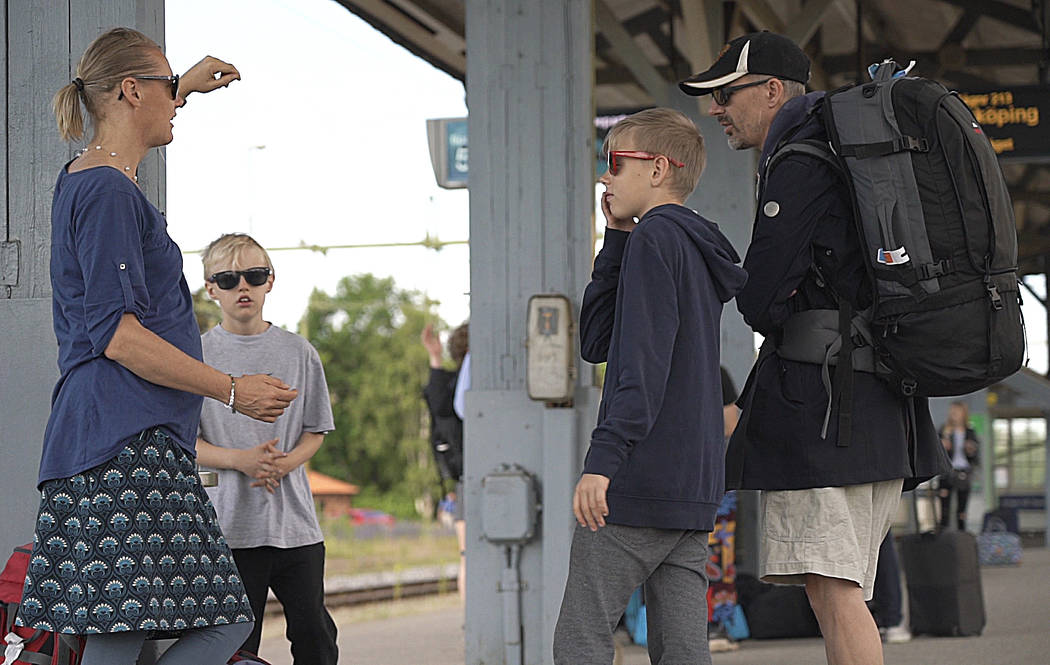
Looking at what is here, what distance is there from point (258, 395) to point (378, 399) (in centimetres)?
4920

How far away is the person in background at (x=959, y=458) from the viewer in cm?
1398

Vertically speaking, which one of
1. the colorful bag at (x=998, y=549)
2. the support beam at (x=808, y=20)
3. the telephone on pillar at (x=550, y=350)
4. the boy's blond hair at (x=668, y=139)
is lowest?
the colorful bag at (x=998, y=549)

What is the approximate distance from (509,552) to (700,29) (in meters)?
4.52

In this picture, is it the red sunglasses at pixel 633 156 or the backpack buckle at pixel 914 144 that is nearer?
the backpack buckle at pixel 914 144

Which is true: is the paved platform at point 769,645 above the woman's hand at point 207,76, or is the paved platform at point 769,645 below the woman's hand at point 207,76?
below

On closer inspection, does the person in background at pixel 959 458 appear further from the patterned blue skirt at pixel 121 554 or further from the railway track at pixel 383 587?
the patterned blue skirt at pixel 121 554

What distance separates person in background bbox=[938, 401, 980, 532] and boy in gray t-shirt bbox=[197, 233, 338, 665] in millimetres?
10871

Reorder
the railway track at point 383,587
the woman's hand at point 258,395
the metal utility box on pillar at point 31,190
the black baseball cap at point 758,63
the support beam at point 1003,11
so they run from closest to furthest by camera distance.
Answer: the woman's hand at point 258,395 → the black baseball cap at point 758,63 → the metal utility box on pillar at point 31,190 → the support beam at point 1003,11 → the railway track at point 383,587

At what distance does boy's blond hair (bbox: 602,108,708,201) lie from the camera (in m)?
3.05

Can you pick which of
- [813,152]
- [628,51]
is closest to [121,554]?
[813,152]

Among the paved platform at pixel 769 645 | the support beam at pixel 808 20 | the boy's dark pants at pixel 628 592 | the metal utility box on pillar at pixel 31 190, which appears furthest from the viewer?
the support beam at pixel 808 20

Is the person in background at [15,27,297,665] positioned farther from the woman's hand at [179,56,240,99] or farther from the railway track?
the railway track

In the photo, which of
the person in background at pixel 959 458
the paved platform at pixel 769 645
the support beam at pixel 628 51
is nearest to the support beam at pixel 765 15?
the support beam at pixel 628 51

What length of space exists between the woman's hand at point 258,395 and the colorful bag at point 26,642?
0.58 meters
